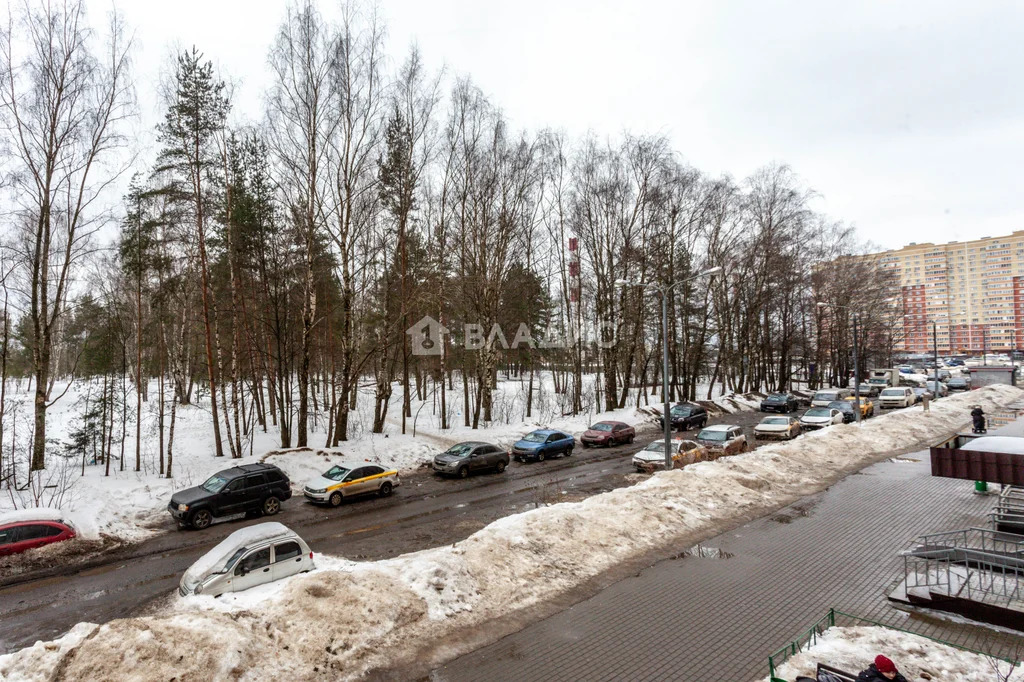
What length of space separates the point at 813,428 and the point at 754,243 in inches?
876

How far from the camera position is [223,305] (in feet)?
87.6

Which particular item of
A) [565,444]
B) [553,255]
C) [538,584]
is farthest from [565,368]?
[538,584]

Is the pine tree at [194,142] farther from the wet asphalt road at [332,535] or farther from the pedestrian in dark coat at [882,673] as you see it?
the pedestrian in dark coat at [882,673]

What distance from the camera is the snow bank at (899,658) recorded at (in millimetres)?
6617

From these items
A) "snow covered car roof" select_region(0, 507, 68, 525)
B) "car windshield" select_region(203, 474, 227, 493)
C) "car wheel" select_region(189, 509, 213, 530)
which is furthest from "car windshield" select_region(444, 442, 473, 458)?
"snow covered car roof" select_region(0, 507, 68, 525)

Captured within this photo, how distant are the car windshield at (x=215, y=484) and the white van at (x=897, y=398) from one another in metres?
48.0

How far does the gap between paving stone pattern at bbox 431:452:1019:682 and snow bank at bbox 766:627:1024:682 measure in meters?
0.56

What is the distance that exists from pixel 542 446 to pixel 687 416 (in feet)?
42.9

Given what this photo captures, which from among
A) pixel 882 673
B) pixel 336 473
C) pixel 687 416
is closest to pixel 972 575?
pixel 882 673

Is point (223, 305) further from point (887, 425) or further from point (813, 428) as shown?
point (887, 425)

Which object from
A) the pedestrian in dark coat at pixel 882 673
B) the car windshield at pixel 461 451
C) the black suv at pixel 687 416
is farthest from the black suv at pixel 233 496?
the black suv at pixel 687 416

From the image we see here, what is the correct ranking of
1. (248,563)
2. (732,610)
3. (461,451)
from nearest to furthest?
(732,610) → (248,563) → (461,451)

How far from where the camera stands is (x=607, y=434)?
2841 centimetres

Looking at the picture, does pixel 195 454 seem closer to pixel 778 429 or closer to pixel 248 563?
pixel 248 563
